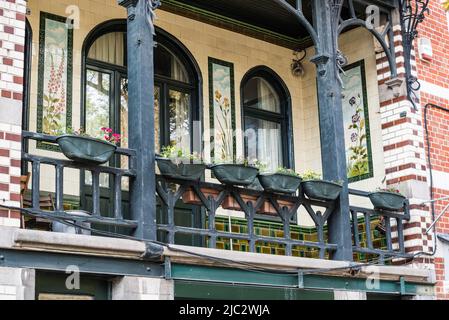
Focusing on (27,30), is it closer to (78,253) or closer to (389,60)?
(78,253)

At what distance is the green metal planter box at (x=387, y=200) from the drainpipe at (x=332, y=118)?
0.64 meters

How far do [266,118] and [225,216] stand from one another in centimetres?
203

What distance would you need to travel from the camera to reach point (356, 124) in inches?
513

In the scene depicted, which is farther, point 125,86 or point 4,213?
point 125,86

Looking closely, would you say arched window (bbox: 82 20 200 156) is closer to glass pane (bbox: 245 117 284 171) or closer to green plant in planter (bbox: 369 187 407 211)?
glass pane (bbox: 245 117 284 171)

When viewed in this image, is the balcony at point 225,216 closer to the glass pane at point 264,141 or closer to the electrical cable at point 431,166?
the electrical cable at point 431,166

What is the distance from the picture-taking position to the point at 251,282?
9.72 meters

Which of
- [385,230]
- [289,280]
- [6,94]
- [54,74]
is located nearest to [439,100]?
[385,230]

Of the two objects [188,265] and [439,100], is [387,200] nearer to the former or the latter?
[439,100]

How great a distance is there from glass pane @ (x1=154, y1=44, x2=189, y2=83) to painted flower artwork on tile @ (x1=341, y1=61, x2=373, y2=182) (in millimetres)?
2544

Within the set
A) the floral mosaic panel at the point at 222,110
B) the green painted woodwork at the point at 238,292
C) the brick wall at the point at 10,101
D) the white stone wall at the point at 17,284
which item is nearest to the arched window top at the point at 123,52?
the floral mosaic panel at the point at 222,110

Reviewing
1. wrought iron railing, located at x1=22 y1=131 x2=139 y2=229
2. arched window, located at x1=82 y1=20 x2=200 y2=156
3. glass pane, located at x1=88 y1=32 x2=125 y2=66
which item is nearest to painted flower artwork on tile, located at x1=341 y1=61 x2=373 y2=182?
arched window, located at x1=82 y1=20 x2=200 y2=156

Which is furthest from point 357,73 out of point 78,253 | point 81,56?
point 78,253
